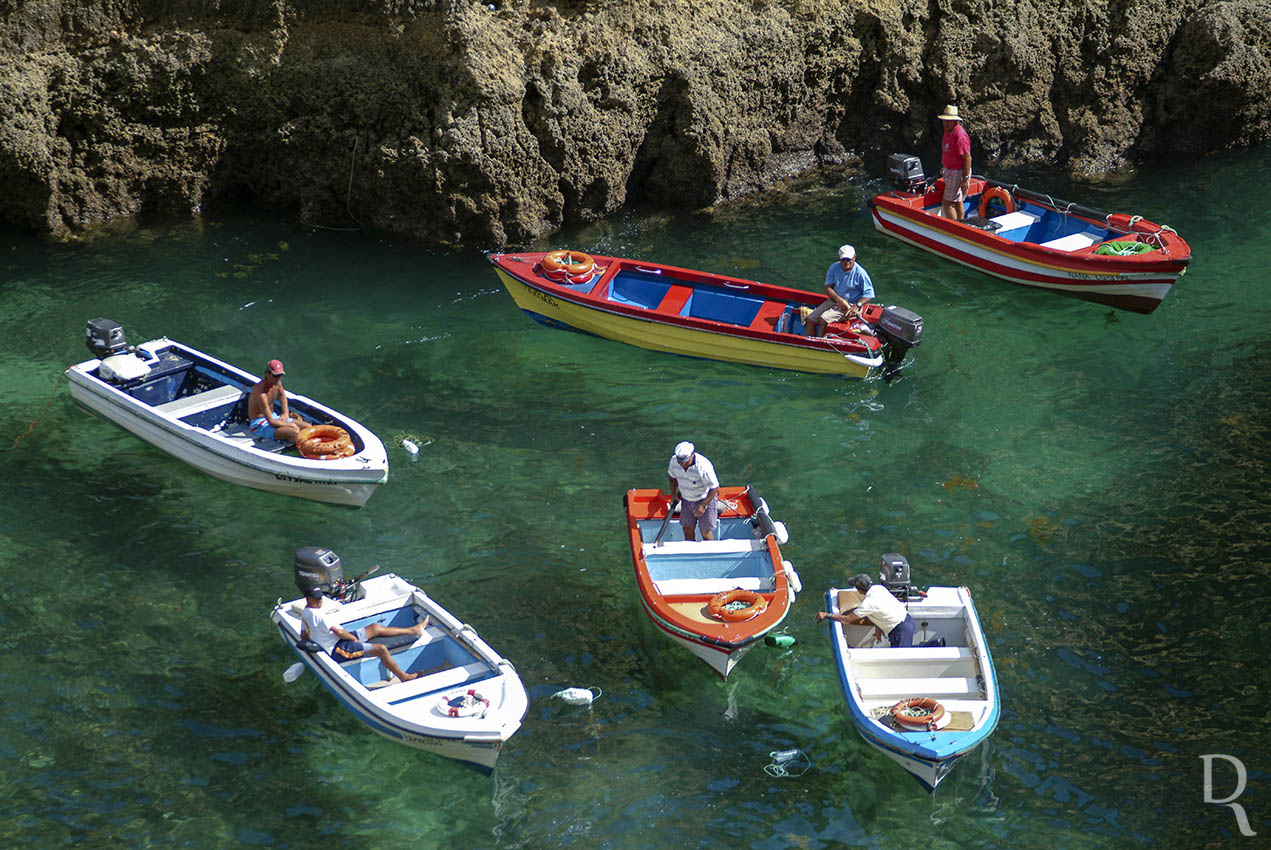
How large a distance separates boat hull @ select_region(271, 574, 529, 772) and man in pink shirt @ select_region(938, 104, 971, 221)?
42.6 feet

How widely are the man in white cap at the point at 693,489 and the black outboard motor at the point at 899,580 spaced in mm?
2236

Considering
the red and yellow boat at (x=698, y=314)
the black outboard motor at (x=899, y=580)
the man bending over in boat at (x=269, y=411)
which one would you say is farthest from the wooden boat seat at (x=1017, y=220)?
the man bending over in boat at (x=269, y=411)

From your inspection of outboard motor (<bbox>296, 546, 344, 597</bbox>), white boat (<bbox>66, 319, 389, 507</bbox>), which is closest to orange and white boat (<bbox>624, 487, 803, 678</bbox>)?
outboard motor (<bbox>296, 546, 344, 597</bbox>)

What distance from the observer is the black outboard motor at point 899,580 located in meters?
12.8

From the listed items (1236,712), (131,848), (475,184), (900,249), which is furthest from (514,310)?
(1236,712)

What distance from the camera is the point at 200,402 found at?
54.4 ft

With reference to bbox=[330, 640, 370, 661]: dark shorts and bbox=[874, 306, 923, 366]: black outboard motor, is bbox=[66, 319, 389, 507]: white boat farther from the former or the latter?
bbox=[874, 306, 923, 366]: black outboard motor

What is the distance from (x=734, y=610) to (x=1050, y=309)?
398 inches

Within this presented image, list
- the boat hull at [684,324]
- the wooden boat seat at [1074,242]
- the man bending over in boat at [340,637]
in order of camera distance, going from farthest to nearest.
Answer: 1. the wooden boat seat at [1074,242]
2. the boat hull at [684,324]
3. the man bending over in boat at [340,637]

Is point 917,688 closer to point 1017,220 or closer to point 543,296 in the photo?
point 543,296

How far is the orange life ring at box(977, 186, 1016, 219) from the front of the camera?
21703 mm

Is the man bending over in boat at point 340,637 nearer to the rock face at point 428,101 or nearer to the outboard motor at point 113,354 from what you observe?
the outboard motor at point 113,354

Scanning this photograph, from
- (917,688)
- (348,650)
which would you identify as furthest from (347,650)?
(917,688)
